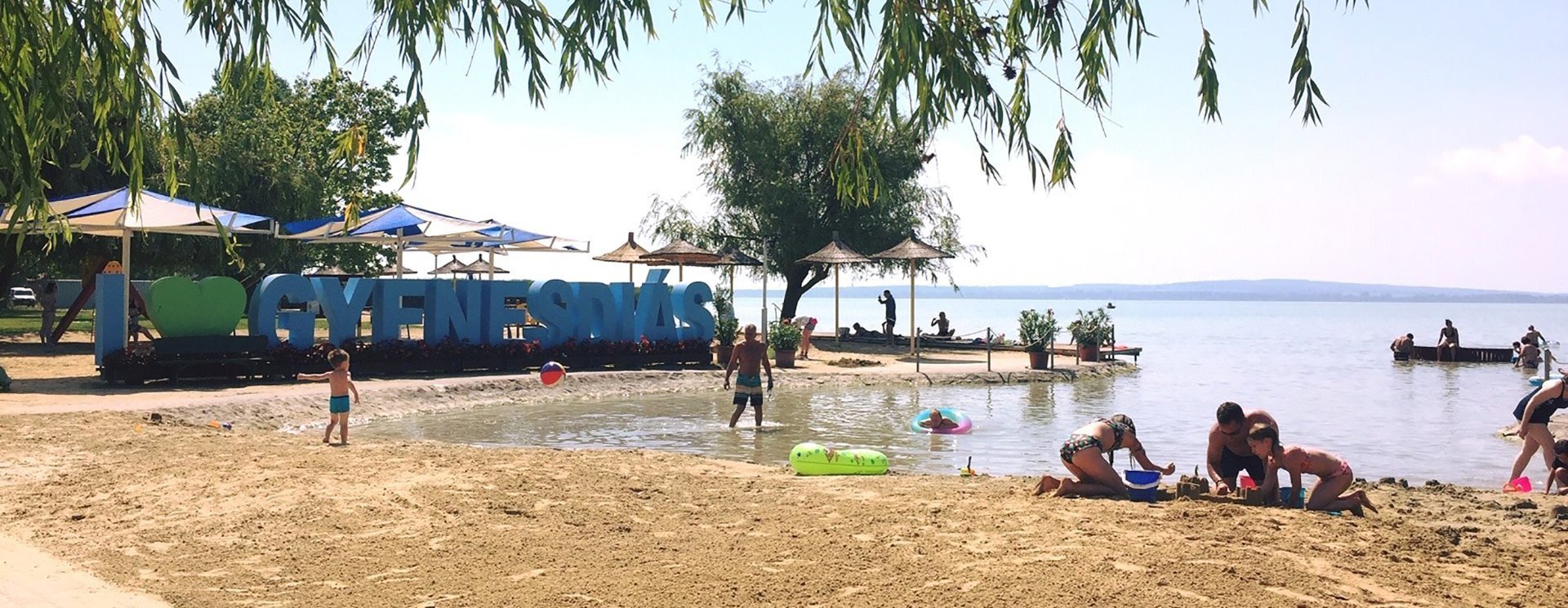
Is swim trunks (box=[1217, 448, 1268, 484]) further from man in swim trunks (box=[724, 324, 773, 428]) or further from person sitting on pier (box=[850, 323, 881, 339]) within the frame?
person sitting on pier (box=[850, 323, 881, 339])

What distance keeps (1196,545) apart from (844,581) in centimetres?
210

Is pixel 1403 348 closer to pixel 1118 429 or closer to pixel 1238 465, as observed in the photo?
pixel 1238 465

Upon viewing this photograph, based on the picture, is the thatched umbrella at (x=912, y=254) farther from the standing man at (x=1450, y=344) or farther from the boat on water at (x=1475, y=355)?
the boat on water at (x=1475, y=355)

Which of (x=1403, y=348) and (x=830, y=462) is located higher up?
(x=1403, y=348)

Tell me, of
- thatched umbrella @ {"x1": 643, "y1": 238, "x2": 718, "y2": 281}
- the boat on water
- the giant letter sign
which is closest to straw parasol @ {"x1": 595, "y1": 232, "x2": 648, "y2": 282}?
thatched umbrella @ {"x1": 643, "y1": 238, "x2": 718, "y2": 281}

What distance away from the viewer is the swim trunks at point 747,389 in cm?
1608

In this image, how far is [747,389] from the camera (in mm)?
16125

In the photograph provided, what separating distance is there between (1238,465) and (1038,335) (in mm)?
18598

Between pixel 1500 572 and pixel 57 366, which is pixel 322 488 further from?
pixel 57 366

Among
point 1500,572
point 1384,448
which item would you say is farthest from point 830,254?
point 1500,572

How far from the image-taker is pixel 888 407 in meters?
20.5

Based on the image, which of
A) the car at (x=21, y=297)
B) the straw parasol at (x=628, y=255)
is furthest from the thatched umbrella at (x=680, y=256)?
the car at (x=21, y=297)

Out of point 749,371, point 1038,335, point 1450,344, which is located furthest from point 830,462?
point 1450,344

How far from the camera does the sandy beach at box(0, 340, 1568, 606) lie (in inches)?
251
